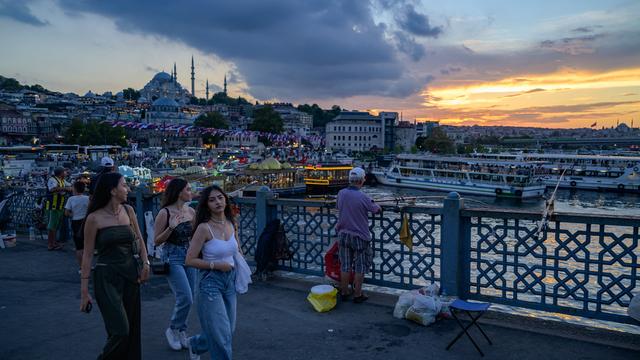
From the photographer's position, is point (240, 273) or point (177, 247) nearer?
point (240, 273)

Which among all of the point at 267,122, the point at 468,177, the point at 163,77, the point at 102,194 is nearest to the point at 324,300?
the point at 102,194

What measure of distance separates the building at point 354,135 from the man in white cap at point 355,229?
5064 inches

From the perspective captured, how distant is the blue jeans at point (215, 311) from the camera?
346 cm

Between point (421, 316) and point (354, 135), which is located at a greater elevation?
point (354, 135)

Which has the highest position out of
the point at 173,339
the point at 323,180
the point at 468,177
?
the point at 173,339

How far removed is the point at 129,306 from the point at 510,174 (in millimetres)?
51473

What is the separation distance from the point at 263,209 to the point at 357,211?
194 centimetres

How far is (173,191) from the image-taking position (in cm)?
456

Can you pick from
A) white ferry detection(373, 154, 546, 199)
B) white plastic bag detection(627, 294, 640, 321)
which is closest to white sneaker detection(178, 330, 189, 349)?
white plastic bag detection(627, 294, 640, 321)

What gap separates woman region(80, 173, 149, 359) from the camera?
11.1 feet

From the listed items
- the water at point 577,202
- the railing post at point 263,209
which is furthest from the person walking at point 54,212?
the water at point 577,202

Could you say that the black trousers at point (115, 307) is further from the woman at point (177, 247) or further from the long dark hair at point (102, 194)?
the woman at point (177, 247)

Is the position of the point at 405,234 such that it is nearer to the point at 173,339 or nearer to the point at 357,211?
the point at 357,211

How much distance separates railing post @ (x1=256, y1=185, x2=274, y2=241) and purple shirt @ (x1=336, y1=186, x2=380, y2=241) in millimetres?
1706
